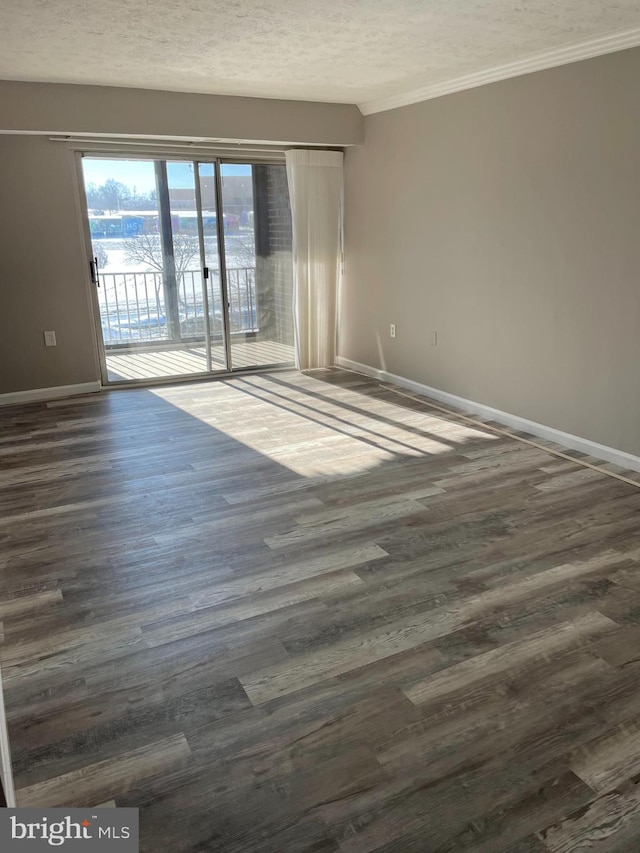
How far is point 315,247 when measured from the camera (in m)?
5.97

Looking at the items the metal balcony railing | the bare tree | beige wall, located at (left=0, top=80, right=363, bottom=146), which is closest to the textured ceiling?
beige wall, located at (left=0, top=80, right=363, bottom=146)

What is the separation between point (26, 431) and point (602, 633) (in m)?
3.86

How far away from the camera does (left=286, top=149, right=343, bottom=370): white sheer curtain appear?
5.77 metres

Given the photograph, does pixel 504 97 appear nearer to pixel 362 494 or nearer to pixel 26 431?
pixel 362 494

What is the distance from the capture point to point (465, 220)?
4641 mm

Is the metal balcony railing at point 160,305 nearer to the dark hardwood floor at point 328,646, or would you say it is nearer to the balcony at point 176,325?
the balcony at point 176,325

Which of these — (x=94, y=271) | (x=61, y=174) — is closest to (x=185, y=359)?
(x=94, y=271)

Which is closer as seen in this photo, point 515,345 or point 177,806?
point 177,806

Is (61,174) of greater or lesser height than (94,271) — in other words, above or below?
above

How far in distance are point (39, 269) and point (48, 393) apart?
997mm

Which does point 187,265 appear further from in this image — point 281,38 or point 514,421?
point 514,421

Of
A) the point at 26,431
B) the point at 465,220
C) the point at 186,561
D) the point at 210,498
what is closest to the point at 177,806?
the point at 186,561

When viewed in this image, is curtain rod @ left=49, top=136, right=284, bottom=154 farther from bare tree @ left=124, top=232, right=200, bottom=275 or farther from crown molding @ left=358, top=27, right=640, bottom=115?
crown molding @ left=358, top=27, right=640, bottom=115

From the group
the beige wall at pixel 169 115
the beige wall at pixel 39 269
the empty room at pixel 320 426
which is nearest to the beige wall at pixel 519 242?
the empty room at pixel 320 426
